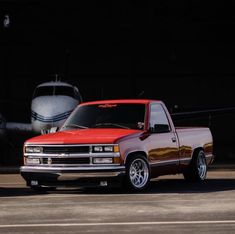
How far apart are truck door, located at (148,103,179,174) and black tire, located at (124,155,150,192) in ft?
1.00

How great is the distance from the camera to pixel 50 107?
25.6 metres

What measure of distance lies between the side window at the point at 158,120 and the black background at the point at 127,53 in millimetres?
23374

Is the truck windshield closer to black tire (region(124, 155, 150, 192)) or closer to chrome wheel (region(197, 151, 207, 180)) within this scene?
black tire (region(124, 155, 150, 192))

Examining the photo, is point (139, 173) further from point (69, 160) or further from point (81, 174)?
point (69, 160)

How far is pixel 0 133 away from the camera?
86.7 feet

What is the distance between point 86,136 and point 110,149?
2.05 ft

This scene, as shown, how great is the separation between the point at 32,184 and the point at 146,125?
2.58 meters

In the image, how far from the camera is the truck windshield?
46.6 ft

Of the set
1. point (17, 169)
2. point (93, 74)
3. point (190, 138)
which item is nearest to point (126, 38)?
point (93, 74)

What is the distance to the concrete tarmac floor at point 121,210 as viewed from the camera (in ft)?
28.9

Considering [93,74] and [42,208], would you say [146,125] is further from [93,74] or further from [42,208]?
[93,74]

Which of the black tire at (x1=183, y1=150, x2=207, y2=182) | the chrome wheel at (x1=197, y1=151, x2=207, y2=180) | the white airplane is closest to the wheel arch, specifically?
the black tire at (x1=183, y1=150, x2=207, y2=182)

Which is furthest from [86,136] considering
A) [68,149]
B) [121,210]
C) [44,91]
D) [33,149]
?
[44,91]

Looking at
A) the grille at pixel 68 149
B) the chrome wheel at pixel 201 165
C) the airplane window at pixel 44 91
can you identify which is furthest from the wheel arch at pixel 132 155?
the airplane window at pixel 44 91
